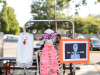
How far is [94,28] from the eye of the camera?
32.8m

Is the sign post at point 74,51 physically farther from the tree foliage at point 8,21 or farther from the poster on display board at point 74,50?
the tree foliage at point 8,21

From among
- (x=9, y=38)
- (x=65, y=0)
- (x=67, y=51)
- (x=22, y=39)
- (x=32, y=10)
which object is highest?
(x=32, y=10)

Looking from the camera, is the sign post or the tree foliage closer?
the sign post

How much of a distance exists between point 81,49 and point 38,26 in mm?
26301

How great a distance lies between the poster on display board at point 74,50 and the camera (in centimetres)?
251

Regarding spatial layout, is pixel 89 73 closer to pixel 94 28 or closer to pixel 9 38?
pixel 9 38

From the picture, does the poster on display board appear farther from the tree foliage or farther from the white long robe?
the tree foliage

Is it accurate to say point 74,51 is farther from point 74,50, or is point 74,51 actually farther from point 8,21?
point 8,21

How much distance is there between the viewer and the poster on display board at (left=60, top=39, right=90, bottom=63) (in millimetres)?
2514

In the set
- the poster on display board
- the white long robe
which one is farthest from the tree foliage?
the poster on display board

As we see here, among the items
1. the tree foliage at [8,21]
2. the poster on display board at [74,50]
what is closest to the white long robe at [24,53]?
the poster on display board at [74,50]

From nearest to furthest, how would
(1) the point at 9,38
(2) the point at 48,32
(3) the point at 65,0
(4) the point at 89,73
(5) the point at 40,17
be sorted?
(2) the point at 48,32, (4) the point at 89,73, (3) the point at 65,0, (1) the point at 9,38, (5) the point at 40,17

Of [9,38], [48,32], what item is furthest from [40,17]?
[48,32]

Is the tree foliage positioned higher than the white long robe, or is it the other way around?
the tree foliage
